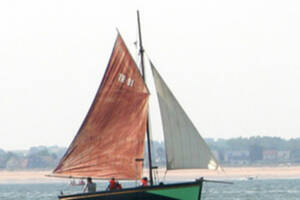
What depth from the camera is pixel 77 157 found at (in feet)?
181

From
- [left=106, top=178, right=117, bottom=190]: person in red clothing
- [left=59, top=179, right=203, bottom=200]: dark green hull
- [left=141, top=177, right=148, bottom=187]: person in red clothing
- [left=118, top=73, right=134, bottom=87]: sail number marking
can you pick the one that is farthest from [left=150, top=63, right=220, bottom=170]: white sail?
[left=106, top=178, right=117, bottom=190]: person in red clothing

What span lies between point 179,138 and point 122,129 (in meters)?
3.20

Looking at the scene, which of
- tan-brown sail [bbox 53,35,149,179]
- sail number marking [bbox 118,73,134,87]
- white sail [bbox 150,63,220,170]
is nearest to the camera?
white sail [bbox 150,63,220,170]

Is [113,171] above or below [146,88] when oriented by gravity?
below

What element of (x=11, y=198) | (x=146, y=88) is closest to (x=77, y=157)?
(x=146, y=88)

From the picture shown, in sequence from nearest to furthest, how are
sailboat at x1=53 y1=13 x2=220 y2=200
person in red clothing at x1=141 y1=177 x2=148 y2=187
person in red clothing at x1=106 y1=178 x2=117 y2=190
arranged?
person in red clothing at x1=141 y1=177 x2=148 y2=187 < sailboat at x1=53 y1=13 x2=220 y2=200 < person in red clothing at x1=106 y1=178 x2=117 y2=190

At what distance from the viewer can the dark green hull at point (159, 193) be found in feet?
171

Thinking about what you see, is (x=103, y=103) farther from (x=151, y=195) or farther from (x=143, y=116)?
(x=151, y=195)

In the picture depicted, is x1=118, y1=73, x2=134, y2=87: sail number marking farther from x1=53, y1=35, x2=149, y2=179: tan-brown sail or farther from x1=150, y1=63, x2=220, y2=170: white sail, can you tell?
x1=150, y1=63, x2=220, y2=170: white sail

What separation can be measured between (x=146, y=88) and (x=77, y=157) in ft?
15.9

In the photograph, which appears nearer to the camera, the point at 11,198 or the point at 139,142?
the point at 139,142

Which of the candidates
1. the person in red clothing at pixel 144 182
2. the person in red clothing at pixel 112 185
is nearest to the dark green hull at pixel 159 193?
the person in red clothing at pixel 144 182

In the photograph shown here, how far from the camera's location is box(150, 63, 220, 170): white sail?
174 feet

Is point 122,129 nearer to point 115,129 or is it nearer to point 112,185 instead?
point 115,129
